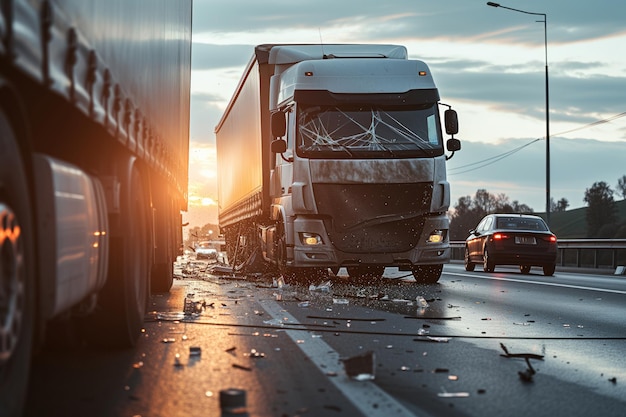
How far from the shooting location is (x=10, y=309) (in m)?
3.63

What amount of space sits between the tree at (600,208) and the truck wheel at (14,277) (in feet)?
395

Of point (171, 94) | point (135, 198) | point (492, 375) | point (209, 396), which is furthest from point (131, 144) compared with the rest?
point (171, 94)

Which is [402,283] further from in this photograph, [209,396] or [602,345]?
[209,396]

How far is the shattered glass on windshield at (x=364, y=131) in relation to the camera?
15758 mm

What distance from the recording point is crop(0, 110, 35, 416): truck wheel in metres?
3.56

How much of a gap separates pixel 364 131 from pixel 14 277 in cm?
1240

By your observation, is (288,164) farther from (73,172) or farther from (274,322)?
(73,172)

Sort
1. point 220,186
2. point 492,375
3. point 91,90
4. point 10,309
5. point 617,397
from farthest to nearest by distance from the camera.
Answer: point 220,186 → point 492,375 → point 617,397 → point 91,90 → point 10,309

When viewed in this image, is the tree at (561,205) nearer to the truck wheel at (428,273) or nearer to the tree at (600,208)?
the tree at (600,208)

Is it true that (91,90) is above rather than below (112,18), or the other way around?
below

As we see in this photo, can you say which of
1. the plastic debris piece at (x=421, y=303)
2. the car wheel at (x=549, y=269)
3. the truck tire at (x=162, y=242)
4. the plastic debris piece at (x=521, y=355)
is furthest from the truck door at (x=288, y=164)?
the car wheel at (x=549, y=269)

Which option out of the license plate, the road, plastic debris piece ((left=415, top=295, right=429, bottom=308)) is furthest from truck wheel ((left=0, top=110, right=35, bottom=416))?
the license plate

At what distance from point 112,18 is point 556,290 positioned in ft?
37.6

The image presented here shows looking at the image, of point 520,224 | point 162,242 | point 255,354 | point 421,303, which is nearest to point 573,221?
point 520,224
